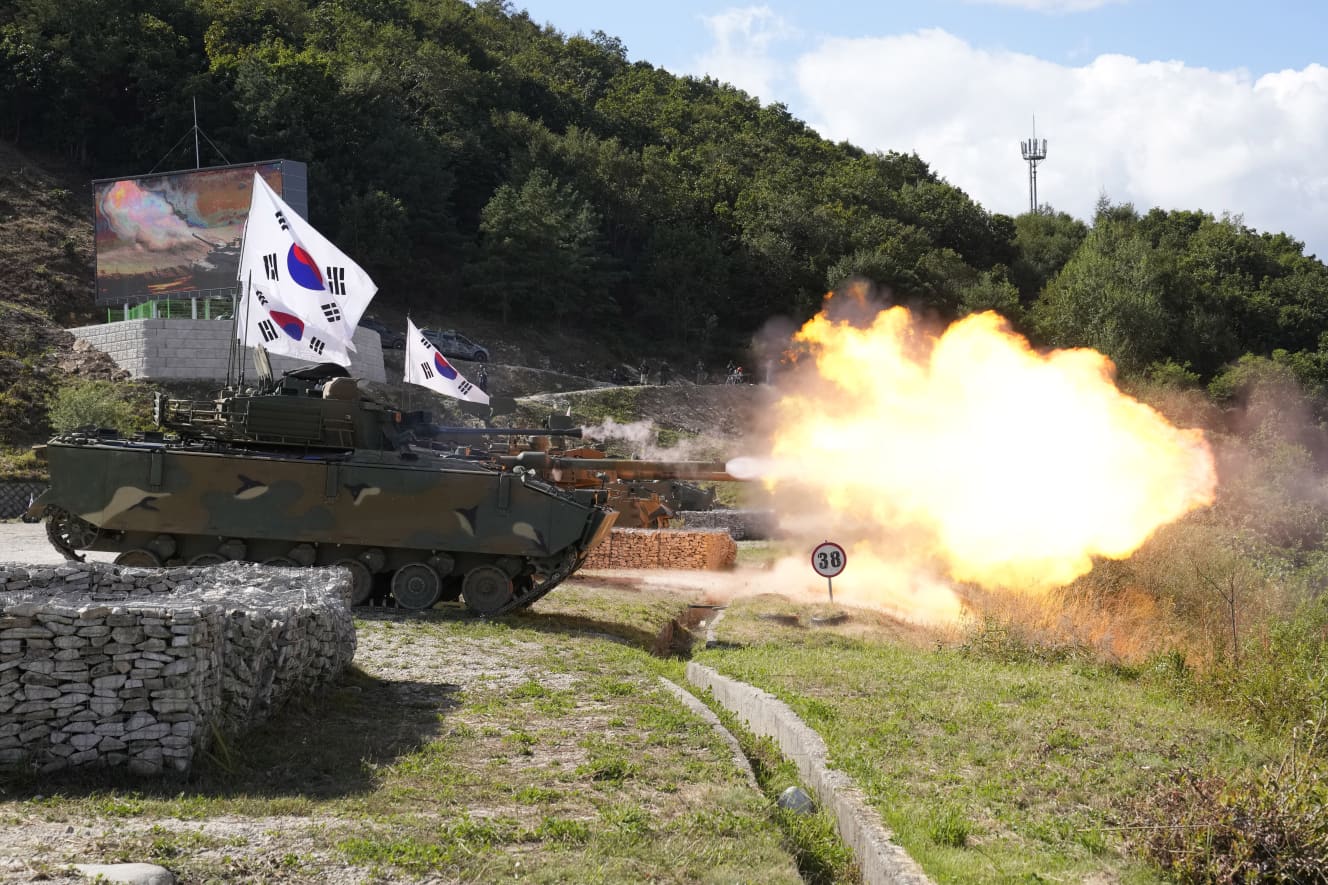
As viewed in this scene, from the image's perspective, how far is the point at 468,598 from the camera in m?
20.4

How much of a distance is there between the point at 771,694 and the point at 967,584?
13.2 m

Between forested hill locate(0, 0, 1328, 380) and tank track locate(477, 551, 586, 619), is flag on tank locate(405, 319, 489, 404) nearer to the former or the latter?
tank track locate(477, 551, 586, 619)

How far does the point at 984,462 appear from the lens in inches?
955

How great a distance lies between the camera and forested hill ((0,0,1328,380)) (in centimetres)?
6462

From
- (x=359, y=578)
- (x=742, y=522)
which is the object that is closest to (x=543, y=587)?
(x=359, y=578)

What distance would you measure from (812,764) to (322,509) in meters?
11.5

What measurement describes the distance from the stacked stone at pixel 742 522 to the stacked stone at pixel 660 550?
801cm

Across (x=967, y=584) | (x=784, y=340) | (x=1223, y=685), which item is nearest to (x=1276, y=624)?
(x=1223, y=685)

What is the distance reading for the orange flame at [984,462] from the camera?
860 inches

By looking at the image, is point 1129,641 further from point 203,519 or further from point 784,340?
point 784,340

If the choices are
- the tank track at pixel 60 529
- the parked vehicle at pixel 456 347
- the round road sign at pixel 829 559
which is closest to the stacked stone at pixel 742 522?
the round road sign at pixel 829 559

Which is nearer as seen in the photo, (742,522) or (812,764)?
(812,764)

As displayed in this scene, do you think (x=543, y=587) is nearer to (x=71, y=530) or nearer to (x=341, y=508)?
(x=341, y=508)

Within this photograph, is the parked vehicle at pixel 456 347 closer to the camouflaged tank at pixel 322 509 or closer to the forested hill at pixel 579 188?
the forested hill at pixel 579 188
